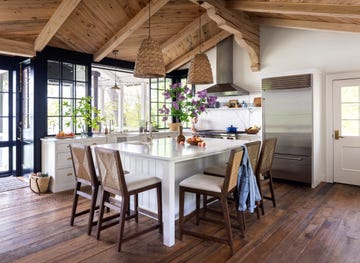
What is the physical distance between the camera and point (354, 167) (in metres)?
4.84

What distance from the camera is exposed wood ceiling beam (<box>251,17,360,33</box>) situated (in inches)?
171

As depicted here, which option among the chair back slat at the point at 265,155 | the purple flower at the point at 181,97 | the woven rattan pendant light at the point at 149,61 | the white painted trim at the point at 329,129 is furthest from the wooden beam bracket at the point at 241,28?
the chair back slat at the point at 265,155

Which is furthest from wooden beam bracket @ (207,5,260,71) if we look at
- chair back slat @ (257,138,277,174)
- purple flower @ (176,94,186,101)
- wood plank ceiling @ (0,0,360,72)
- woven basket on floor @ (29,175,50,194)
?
woven basket on floor @ (29,175,50,194)

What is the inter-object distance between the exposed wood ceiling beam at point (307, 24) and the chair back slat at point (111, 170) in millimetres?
4228

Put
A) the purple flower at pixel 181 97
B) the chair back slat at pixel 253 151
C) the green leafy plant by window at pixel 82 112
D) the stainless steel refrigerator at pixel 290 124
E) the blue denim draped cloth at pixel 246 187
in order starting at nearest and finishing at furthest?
the blue denim draped cloth at pixel 246 187 → the chair back slat at pixel 253 151 → the purple flower at pixel 181 97 → the stainless steel refrigerator at pixel 290 124 → the green leafy plant by window at pixel 82 112

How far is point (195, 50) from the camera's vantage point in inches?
255

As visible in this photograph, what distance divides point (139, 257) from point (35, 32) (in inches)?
153

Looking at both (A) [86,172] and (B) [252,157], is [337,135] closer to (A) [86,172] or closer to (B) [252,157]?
(B) [252,157]

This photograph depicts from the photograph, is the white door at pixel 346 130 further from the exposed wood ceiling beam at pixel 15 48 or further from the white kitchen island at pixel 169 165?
the exposed wood ceiling beam at pixel 15 48

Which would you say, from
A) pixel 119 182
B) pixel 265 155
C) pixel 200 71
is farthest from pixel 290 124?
pixel 119 182

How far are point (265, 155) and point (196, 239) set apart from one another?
4.57 ft

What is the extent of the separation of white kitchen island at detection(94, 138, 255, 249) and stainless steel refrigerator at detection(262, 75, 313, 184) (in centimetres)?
173

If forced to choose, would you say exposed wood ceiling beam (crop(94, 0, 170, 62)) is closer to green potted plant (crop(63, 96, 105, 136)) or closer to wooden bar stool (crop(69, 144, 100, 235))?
green potted plant (crop(63, 96, 105, 136))

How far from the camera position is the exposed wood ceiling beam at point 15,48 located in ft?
13.7
